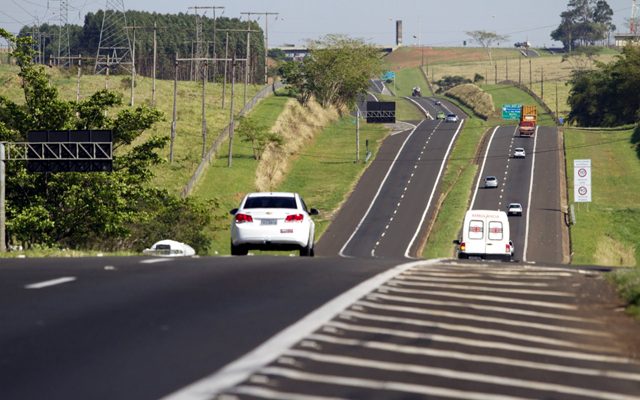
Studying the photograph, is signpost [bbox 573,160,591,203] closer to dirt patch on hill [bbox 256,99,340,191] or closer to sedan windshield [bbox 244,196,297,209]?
dirt patch on hill [bbox 256,99,340,191]

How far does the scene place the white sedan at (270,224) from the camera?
92.1ft

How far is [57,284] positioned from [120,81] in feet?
481

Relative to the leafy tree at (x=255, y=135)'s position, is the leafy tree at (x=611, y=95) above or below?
above

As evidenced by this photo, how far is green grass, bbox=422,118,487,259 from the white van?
2802 centimetres

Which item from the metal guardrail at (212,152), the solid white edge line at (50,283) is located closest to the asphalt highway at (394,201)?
the metal guardrail at (212,152)

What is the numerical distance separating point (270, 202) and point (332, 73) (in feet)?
470

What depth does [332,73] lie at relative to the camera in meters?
171

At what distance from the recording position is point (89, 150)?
55.1 meters

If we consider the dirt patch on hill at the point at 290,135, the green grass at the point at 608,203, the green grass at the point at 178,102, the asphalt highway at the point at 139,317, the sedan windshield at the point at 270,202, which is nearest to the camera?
the asphalt highway at the point at 139,317

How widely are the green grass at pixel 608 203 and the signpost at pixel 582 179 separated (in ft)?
6.51

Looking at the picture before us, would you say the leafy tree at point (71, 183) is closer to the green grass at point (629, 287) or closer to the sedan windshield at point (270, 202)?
the sedan windshield at point (270, 202)

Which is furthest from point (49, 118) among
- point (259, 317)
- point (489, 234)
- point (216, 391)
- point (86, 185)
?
point (216, 391)

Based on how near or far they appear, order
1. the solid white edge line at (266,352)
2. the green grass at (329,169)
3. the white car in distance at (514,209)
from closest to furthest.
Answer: the solid white edge line at (266,352)
the white car in distance at (514,209)
the green grass at (329,169)

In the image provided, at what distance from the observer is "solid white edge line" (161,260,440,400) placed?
26.1ft
